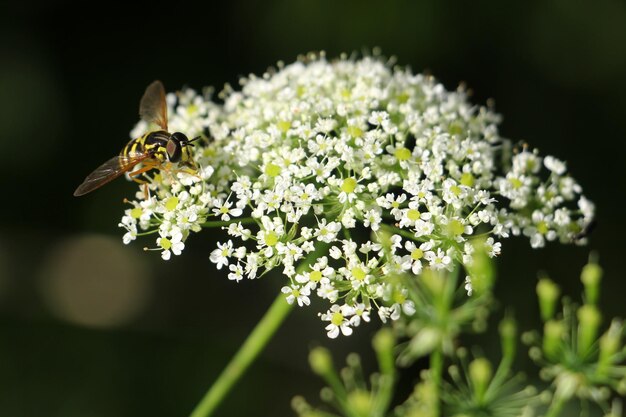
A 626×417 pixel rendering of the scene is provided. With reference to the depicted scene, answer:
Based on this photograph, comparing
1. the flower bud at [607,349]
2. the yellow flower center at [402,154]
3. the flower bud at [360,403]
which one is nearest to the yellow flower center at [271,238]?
the yellow flower center at [402,154]

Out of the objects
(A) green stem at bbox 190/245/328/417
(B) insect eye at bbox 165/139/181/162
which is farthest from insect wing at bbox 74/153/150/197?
(A) green stem at bbox 190/245/328/417

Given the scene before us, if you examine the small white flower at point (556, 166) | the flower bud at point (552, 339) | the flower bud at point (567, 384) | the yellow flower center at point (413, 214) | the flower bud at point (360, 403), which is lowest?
the flower bud at point (360, 403)

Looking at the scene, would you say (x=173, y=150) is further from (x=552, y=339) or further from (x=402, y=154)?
(x=552, y=339)

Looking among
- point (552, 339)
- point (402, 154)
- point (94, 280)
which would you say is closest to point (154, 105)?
point (402, 154)

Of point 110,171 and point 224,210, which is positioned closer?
point 224,210

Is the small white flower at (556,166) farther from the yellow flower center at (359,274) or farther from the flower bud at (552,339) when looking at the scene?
the flower bud at (552,339)

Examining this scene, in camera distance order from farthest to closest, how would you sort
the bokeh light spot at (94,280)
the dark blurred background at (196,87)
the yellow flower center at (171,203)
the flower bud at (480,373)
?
the bokeh light spot at (94,280) < the dark blurred background at (196,87) < the yellow flower center at (171,203) < the flower bud at (480,373)

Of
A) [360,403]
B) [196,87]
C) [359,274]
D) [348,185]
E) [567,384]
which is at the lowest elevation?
[360,403]
